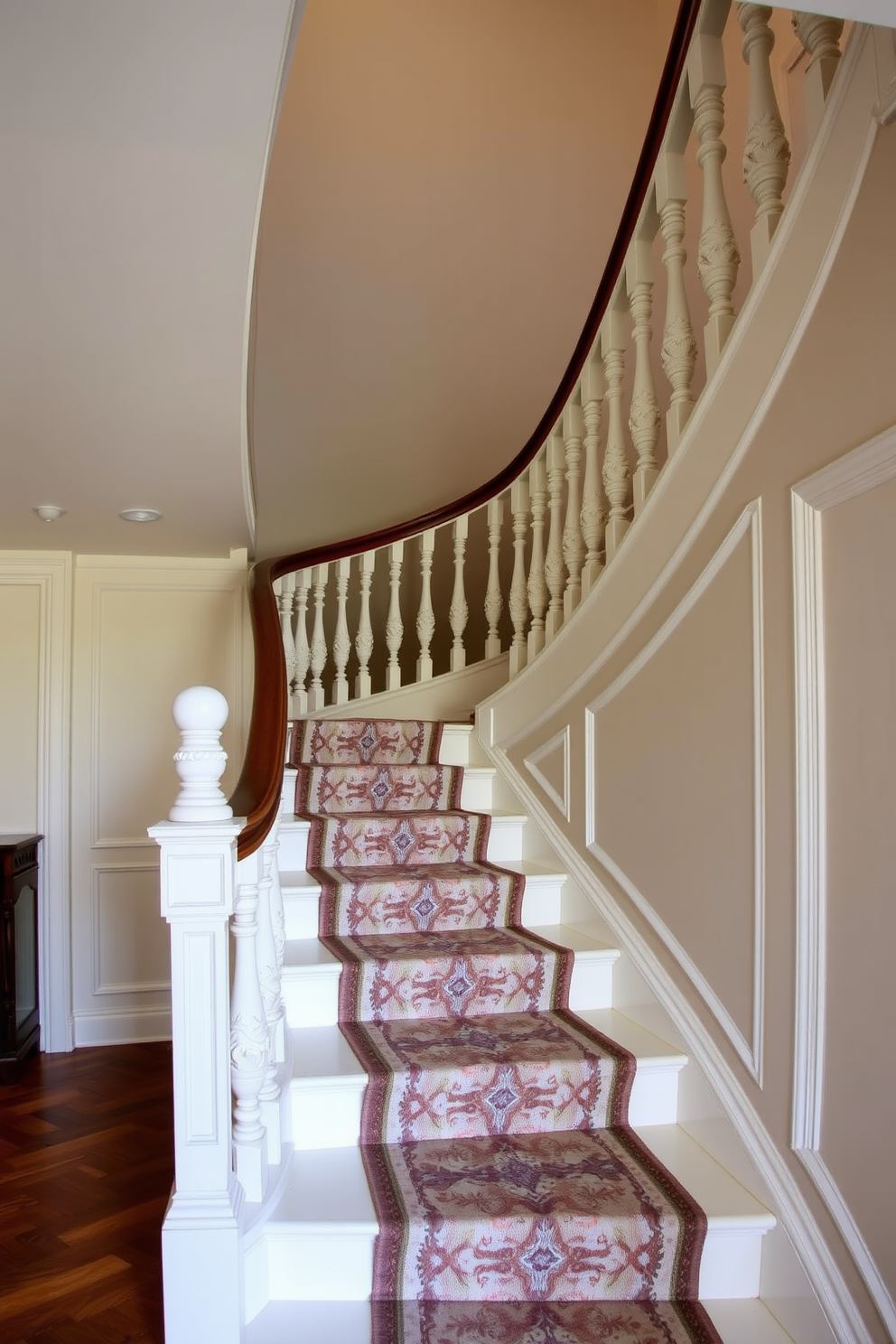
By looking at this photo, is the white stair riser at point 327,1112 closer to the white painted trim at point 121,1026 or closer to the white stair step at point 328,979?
the white stair step at point 328,979

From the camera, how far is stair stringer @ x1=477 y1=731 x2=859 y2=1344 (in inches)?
61.3

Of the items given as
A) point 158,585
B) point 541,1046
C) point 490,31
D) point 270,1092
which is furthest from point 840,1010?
point 490,31

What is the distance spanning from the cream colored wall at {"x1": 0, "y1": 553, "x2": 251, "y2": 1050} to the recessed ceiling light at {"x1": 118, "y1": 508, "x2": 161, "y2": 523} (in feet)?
2.21

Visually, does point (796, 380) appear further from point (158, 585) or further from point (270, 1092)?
point (158, 585)

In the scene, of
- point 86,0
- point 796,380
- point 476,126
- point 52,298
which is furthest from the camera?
point 476,126

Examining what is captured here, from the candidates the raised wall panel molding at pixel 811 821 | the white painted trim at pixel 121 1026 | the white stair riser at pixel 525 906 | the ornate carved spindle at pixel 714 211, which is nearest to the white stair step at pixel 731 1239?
the raised wall panel molding at pixel 811 821

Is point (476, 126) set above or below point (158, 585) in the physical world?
above

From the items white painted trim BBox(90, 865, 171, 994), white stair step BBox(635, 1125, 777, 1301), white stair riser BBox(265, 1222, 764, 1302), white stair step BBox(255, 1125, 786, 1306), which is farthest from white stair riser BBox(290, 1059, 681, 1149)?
white painted trim BBox(90, 865, 171, 994)

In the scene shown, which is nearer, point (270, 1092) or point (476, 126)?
point (270, 1092)

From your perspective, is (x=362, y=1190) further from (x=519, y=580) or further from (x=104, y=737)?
(x=104, y=737)

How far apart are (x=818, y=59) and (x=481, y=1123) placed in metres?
2.17

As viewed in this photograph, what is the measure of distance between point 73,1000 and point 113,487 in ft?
7.44

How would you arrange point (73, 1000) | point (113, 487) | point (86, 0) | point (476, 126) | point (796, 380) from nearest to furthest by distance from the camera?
point (86, 0), point (796, 380), point (113, 487), point (73, 1000), point (476, 126)

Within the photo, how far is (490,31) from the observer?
4496 millimetres
